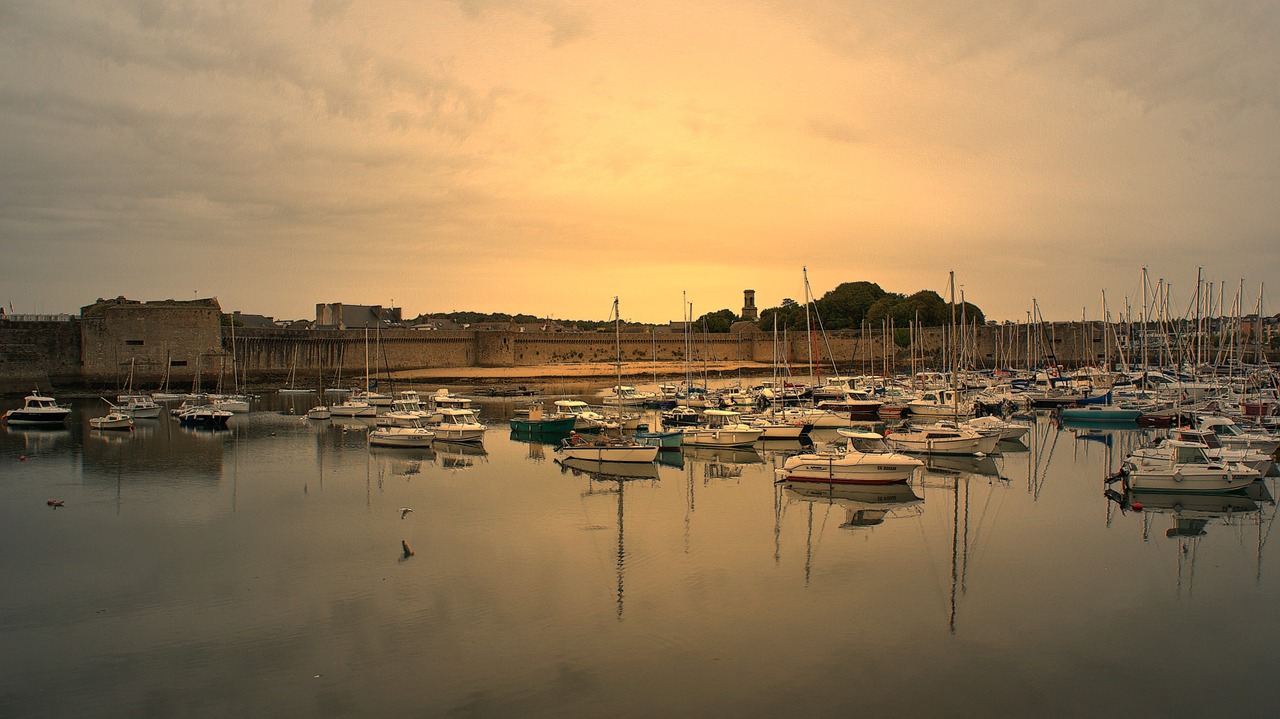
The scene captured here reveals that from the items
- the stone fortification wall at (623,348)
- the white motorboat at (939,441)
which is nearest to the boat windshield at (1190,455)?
the white motorboat at (939,441)

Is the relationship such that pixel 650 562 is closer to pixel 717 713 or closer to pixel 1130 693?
pixel 717 713

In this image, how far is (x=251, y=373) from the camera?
194 feet

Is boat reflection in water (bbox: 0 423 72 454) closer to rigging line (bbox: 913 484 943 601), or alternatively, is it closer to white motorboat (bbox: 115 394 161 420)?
white motorboat (bbox: 115 394 161 420)

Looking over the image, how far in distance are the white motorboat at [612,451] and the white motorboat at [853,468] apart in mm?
4617

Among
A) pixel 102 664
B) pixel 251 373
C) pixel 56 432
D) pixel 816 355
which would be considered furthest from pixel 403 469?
pixel 816 355

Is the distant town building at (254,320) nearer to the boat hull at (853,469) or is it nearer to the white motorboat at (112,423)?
the white motorboat at (112,423)

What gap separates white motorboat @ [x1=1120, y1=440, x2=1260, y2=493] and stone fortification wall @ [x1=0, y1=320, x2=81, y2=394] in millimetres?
52445

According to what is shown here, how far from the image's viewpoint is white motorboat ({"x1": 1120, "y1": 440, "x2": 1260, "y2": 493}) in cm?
1900

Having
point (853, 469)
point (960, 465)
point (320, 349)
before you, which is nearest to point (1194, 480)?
point (960, 465)

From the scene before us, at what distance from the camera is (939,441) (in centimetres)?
2572

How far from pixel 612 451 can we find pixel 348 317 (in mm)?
60065

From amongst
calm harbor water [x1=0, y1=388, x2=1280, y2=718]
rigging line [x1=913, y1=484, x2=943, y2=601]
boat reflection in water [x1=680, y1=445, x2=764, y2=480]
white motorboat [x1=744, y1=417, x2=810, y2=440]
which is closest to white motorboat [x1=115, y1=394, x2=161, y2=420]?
calm harbor water [x1=0, y1=388, x2=1280, y2=718]

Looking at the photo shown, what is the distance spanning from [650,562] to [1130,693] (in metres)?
6.86

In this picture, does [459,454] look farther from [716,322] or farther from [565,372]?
[716,322]
